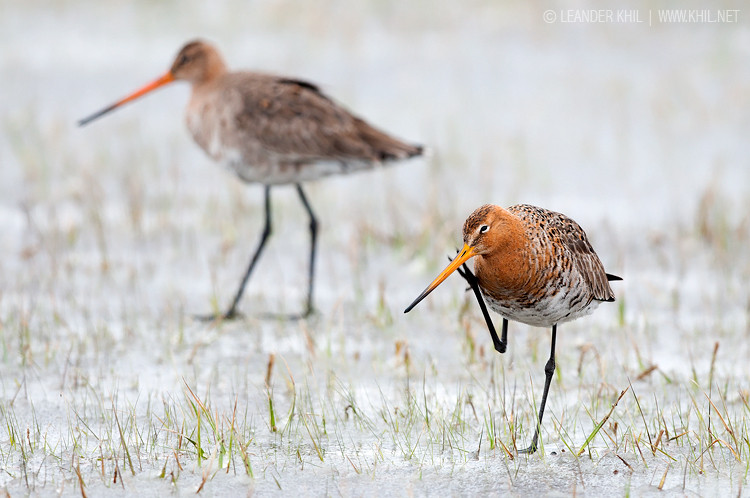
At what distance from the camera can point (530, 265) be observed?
11.6 ft

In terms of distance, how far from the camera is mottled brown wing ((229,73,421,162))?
5.68 metres

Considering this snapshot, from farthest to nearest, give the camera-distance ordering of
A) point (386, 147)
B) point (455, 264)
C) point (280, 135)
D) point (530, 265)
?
point (386, 147)
point (280, 135)
point (530, 265)
point (455, 264)

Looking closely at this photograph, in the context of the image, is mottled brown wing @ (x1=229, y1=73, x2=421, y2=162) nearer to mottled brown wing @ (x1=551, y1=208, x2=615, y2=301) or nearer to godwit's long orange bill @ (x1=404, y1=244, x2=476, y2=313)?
mottled brown wing @ (x1=551, y1=208, x2=615, y2=301)

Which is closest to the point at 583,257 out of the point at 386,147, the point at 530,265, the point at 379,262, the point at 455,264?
the point at 530,265

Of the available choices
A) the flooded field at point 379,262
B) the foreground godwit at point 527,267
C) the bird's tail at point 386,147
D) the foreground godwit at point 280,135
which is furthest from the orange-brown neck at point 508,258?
the bird's tail at point 386,147

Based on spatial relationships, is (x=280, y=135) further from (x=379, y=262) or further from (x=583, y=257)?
(x=583, y=257)

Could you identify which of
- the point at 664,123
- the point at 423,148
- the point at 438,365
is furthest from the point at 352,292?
the point at 664,123

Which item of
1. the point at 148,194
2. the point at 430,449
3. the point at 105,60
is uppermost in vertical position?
the point at 105,60

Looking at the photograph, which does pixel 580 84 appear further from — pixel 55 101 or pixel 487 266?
pixel 487 266

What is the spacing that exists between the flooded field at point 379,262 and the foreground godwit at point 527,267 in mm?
417

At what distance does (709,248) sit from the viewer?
21.5 feet

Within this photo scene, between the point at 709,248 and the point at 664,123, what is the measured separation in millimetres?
2744

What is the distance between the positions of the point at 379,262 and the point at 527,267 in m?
2.98

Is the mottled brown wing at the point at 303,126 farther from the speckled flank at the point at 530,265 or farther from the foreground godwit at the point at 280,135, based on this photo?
the speckled flank at the point at 530,265
